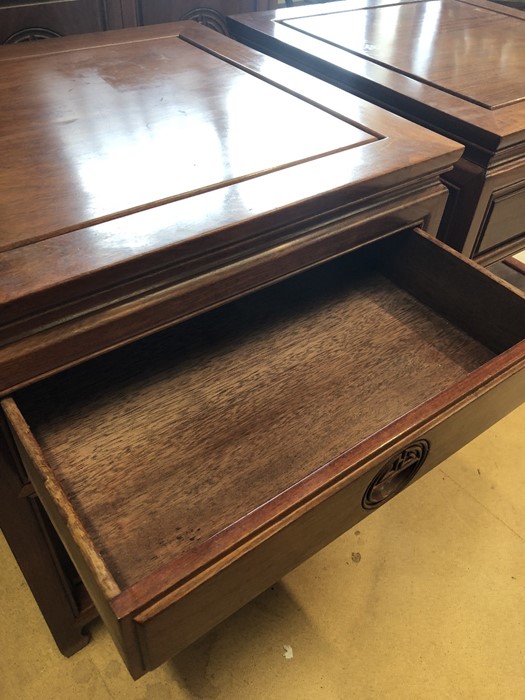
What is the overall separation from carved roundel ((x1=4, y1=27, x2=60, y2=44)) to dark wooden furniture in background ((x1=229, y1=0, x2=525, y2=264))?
0.28 meters

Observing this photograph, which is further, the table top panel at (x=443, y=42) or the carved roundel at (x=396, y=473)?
the table top panel at (x=443, y=42)

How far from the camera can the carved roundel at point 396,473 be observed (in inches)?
17.8

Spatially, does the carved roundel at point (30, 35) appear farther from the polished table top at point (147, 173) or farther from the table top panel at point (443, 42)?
the table top panel at point (443, 42)

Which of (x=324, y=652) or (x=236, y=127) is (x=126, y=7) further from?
(x=324, y=652)

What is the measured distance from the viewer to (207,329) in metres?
0.65

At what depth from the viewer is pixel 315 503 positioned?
387 millimetres

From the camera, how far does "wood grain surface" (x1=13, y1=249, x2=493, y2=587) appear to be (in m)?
0.48

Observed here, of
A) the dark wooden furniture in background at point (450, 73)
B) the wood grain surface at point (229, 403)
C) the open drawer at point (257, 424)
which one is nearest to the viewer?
the open drawer at point (257, 424)

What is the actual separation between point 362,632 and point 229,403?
1.30ft

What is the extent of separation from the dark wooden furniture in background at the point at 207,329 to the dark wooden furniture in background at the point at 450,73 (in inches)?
3.5

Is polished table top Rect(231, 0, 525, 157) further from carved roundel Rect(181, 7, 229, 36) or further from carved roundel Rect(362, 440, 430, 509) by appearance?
carved roundel Rect(362, 440, 430, 509)

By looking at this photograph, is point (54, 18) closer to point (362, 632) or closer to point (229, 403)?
point (229, 403)

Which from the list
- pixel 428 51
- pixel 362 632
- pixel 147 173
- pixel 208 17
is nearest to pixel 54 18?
pixel 208 17

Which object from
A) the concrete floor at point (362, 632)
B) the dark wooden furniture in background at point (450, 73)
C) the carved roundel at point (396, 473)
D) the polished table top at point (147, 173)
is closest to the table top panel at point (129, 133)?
the polished table top at point (147, 173)
